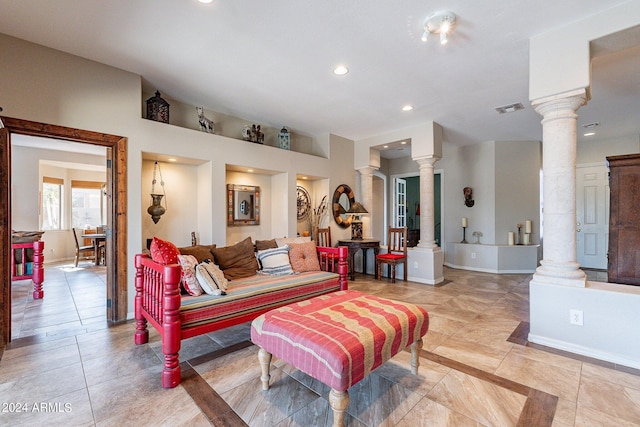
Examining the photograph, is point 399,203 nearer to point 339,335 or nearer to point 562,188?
point 562,188

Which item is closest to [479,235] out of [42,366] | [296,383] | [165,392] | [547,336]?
[547,336]

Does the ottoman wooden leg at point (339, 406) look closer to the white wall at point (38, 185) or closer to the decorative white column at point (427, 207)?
the decorative white column at point (427, 207)

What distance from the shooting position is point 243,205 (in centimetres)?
493

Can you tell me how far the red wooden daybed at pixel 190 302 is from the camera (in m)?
2.08

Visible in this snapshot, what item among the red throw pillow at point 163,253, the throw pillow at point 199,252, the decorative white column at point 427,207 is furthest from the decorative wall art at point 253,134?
the decorative white column at point 427,207

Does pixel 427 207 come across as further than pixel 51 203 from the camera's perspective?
No

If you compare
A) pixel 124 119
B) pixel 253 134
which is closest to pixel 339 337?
pixel 124 119

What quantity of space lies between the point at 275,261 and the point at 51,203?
726 centimetres

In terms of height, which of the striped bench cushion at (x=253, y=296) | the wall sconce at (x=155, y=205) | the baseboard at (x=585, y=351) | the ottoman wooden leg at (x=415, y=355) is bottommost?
the baseboard at (x=585, y=351)

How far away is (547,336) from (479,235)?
4.17 meters

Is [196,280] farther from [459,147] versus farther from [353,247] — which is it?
[459,147]

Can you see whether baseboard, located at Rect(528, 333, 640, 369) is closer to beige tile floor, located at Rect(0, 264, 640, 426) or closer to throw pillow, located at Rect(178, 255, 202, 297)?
beige tile floor, located at Rect(0, 264, 640, 426)

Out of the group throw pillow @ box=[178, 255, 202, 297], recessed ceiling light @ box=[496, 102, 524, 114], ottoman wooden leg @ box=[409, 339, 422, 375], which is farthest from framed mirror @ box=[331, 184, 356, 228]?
ottoman wooden leg @ box=[409, 339, 422, 375]

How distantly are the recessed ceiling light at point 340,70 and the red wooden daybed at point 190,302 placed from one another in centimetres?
237
